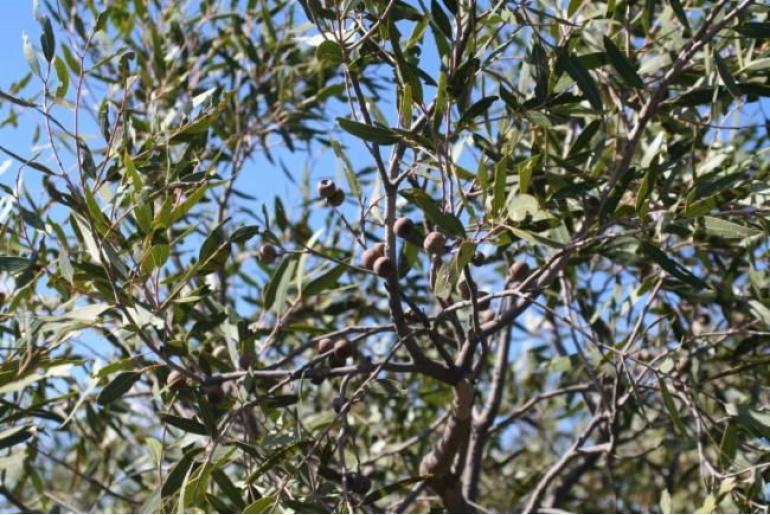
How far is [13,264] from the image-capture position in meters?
1.59

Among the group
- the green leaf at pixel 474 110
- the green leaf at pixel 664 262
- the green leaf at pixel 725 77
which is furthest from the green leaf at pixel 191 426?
the green leaf at pixel 725 77

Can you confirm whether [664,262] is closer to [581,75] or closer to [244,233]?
[581,75]

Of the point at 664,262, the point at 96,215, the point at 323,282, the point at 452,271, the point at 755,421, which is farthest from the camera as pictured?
the point at 323,282

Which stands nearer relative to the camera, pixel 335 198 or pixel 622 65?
pixel 622 65

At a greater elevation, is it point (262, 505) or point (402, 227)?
point (402, 227)

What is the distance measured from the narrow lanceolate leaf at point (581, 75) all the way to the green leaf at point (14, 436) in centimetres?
109

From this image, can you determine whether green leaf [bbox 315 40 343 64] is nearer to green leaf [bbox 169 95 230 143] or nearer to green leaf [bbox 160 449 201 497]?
green leaf [bbox 169 95 230 143]

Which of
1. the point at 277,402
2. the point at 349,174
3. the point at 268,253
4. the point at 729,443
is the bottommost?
the point at 729,443

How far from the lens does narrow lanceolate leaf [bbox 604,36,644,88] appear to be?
5.29ft

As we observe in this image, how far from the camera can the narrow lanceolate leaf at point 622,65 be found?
5.29ft

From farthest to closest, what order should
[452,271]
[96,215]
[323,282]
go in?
[323,282] < [96,215] < [452,271]

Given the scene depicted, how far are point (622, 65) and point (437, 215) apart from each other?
1.31ft

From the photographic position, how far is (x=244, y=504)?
1772 mm

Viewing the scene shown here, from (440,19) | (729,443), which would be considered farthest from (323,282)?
(729,443)
